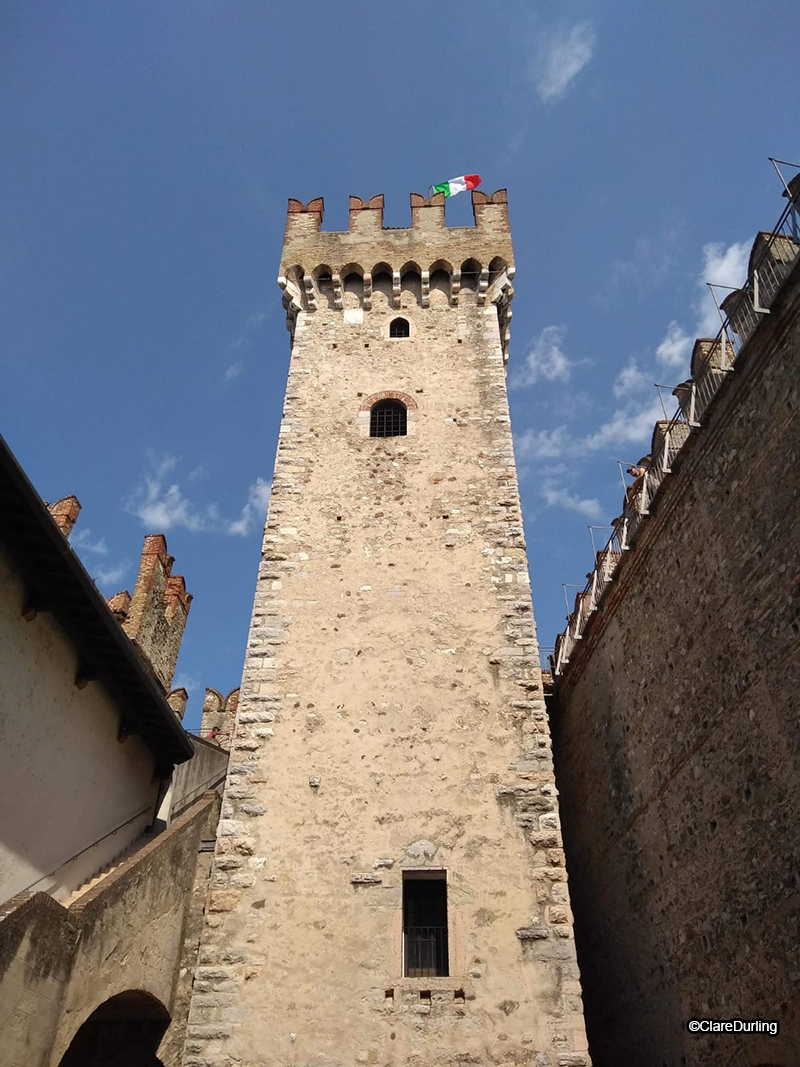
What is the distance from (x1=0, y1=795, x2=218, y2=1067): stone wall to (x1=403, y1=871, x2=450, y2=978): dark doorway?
132 inches

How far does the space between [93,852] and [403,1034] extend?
4968mm

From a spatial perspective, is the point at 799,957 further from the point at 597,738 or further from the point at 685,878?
the point at 597,738

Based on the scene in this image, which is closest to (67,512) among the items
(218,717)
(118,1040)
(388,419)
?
(218,717)

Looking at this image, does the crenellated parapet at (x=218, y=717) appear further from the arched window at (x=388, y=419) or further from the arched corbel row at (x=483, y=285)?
the arched corbel row at (x=483, y=285)

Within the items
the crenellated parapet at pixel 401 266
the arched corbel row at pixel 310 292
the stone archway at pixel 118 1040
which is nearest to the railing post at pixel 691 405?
the crenellated parapet at pixel 401 266

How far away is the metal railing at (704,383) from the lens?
25.3 ft

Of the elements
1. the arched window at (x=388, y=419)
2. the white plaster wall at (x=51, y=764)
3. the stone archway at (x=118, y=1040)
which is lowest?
the stone archway at (x=118, y=1040)

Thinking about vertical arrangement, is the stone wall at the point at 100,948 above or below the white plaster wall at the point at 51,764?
below

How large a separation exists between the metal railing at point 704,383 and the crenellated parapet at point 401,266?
4.31m

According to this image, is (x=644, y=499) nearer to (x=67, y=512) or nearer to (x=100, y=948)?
(x=100, y=948)

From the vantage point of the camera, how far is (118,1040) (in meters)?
9.82

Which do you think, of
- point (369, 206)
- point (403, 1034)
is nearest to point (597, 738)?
point (403, 1034)

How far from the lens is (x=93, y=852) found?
937 cm

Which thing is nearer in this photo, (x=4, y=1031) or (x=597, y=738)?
(x=4, y=1031)
